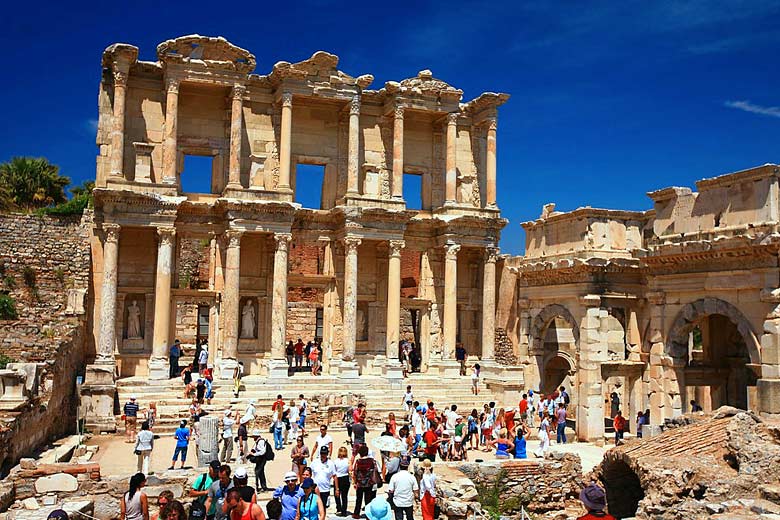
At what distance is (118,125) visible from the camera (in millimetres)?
25031

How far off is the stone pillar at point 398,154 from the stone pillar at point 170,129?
7.87 m

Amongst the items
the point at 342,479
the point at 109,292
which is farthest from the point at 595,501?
the point at 109,292

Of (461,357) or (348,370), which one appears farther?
(461,357)

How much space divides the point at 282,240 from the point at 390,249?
3974mm

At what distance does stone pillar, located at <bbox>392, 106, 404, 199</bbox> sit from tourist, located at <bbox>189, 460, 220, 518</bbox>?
18.5 metres

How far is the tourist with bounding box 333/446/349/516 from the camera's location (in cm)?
1239

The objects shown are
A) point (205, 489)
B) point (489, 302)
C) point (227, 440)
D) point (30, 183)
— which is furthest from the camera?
point (30, 183)

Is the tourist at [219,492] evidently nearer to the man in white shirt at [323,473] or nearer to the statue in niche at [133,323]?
the man in white shirt at [323,473]

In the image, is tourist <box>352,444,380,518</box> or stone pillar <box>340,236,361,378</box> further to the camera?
stone pillar <box>340,236,361,378</box>

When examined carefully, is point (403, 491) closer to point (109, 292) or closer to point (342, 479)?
point (342, 479)

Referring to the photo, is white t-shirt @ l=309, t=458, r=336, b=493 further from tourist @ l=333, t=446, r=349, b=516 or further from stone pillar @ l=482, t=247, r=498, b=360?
stone pillar @ l=482, t=247, r=498, b=360

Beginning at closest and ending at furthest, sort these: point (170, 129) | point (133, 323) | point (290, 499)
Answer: point (290, 499), point (170, 129), point (133, 323)

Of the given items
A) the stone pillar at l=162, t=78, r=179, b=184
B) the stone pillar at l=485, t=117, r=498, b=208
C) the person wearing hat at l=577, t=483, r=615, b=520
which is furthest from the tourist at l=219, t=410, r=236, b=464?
the stone pillar at l=485, t=117, r=498, b=208

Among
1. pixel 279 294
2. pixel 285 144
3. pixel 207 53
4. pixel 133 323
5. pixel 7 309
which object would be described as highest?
pixel 207 53
